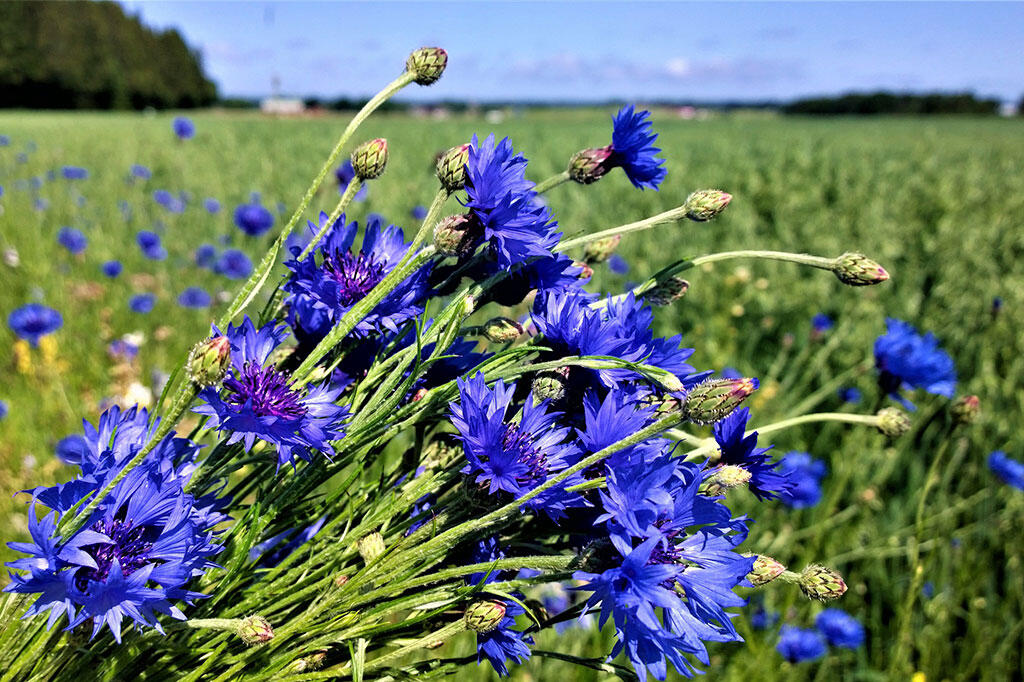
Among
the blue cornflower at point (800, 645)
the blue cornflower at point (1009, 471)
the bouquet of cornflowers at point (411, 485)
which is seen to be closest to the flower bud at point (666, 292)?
the bouquet of cornflowers at point (411, 485)

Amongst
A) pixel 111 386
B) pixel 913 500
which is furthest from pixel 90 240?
pixel 913 500

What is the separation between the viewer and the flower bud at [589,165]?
67 centimetres

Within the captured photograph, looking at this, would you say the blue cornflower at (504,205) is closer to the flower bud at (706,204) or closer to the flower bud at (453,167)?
the flower bud at (453,167)

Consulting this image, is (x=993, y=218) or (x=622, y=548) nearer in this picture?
(x=622, y=548)

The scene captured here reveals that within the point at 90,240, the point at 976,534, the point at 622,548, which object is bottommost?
the point at 976,534

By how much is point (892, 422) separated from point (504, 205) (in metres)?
0.62

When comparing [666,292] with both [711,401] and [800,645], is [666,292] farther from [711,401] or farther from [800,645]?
[800,645]

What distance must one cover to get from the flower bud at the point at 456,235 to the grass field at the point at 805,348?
97mm

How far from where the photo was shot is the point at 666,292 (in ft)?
2.11

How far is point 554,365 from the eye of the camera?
498 millimetres

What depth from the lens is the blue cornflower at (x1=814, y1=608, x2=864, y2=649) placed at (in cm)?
162

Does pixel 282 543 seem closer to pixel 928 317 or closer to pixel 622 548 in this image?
pixel 622 548

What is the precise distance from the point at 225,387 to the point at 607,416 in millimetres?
301

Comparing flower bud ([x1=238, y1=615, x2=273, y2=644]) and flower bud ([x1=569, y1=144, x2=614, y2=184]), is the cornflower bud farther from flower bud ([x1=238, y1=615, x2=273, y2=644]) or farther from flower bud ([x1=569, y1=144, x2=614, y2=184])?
flower bud ([x1=238, y1=615, x2=273, y2=644])
